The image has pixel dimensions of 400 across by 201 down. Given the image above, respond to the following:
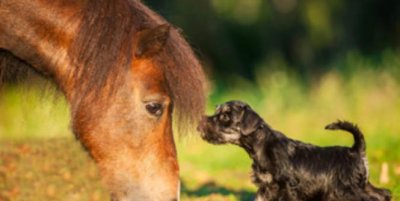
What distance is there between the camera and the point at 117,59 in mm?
5488

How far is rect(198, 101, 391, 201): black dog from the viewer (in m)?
6.78

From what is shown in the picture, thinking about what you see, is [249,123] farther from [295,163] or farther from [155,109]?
[155,109]

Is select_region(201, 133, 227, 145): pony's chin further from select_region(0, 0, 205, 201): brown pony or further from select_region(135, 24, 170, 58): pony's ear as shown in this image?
select_region(135, 24, 170, 58): pony's ear

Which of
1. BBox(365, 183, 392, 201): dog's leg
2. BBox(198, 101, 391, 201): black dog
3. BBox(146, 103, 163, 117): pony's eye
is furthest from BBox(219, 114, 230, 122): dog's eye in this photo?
BBox(146, 103, 163, 117): pony's eye

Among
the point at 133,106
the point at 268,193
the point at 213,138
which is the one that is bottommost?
the point at 268,193

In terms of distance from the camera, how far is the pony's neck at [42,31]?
5.63 meters

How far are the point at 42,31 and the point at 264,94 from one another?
27.9 feet

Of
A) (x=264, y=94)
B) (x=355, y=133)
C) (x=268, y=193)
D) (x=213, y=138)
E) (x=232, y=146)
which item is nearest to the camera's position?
(x=355, y=133)

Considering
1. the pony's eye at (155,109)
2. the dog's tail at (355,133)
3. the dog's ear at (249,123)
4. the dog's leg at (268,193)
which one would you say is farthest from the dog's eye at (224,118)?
the pony's eye at (155,109)

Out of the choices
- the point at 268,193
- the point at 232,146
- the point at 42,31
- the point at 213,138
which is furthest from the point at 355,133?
the point at 232,146

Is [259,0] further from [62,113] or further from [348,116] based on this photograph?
[62,113]

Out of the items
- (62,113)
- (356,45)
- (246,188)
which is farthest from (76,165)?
(356,45)

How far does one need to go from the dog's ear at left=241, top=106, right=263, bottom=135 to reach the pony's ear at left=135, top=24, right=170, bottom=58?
1.89 meters

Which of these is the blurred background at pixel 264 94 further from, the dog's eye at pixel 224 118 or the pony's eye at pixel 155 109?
the pony's eye at pixel 155 109
